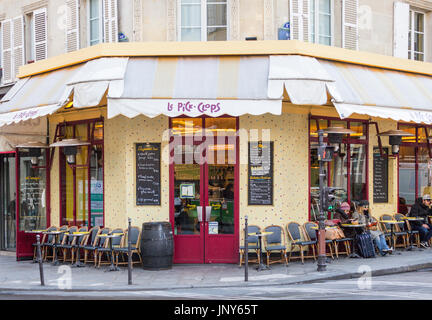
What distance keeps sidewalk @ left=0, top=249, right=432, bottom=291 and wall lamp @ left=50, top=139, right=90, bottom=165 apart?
104 inches

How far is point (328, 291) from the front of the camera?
10281 mm

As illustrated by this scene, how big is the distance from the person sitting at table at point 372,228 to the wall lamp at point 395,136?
6.21ft

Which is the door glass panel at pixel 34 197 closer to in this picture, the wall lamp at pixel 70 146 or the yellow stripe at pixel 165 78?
the wall lamp at pixel 70 146

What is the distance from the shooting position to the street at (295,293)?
9.69m

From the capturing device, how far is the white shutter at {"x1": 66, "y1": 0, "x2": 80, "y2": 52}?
15516 millimetres

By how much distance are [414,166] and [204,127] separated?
6905 millimetres

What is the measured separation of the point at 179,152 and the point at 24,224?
518 centimetres

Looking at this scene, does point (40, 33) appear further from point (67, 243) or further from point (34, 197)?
point (67, 243)

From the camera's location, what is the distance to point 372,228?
1495 centimetres

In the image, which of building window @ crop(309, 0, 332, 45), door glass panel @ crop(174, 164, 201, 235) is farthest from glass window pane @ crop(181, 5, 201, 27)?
door glass panel @ crop(174, 164, 201, 235)

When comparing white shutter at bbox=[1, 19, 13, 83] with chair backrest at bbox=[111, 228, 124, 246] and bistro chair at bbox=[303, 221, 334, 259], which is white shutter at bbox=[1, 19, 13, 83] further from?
bistro chair at bbox=[303, 221, 334, 259]

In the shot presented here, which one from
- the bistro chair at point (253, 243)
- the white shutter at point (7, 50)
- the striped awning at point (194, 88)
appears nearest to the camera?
the striped awning at point (194, 88)

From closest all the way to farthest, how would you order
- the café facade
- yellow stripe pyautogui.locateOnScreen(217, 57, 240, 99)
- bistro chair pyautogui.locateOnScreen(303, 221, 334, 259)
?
yellow stripe pyautogui.locateOnScreen(217, 57, 240, 99), the café facade, bistro chair pyautogui.locateOnScreen(303, 221, 334, 259)

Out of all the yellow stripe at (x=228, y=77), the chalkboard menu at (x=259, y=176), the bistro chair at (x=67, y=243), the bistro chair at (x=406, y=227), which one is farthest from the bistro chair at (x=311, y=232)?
the bistro chair at (x=67, y=243)
